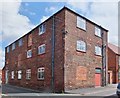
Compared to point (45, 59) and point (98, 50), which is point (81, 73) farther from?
point (98, 50)

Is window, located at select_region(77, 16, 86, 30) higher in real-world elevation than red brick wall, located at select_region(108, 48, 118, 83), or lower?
higher

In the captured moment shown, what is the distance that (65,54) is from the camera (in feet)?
73.6

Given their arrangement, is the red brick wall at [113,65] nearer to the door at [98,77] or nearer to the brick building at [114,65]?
the brick building at [114,65]

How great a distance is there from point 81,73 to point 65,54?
137 inches

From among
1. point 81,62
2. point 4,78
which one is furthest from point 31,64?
point 4,78

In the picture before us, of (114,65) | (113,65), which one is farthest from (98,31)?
(113,65)

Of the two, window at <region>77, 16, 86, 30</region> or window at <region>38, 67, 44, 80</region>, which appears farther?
window at <region>38, 67, 44, 80</region>

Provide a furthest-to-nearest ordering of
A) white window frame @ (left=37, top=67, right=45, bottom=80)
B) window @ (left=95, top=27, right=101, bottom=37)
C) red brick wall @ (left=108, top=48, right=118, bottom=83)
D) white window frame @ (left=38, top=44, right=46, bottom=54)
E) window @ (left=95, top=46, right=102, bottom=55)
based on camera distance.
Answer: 1. red brick wall @ (left=108, top=48, right=118, bottom=83)
2. window @ (left=95, top=27, right=101, bottom=37)
3. window @ (left=95, top=46, right=102, bottom=55)
4. white window frame @ (left=38, top=44, right=46, bottom=54)
5. white window frame @ (left=37, top=67, right=45, bottom=80)

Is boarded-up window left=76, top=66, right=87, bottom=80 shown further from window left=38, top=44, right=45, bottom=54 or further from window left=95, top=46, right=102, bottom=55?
window left=38, top=44, right=45, bottom=54

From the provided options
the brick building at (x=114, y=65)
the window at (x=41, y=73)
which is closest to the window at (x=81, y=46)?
the window at (x=41, y=73)

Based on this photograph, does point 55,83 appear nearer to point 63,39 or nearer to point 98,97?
point 63,39

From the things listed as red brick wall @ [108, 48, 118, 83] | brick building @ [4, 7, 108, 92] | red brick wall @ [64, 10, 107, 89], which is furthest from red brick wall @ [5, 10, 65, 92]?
red brick wall @ [108, 48, 118, 83]

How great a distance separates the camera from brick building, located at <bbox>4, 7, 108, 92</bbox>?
22844mm

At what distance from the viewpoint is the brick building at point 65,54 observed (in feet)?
74.9
